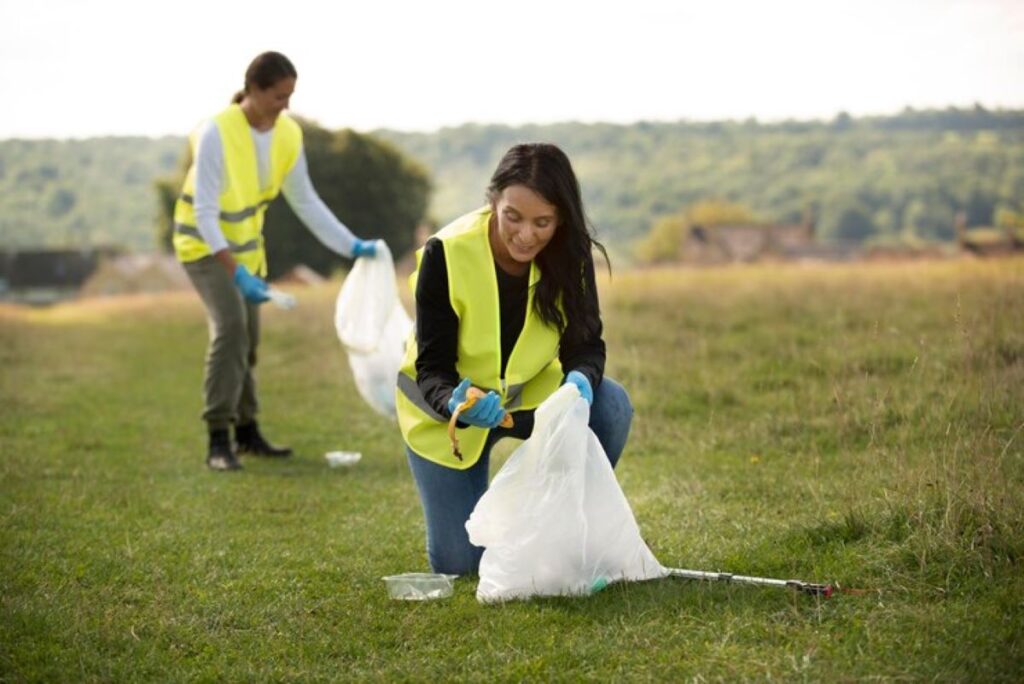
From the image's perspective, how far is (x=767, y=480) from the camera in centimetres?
560

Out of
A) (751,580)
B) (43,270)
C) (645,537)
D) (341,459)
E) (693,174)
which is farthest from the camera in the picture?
(693,174)

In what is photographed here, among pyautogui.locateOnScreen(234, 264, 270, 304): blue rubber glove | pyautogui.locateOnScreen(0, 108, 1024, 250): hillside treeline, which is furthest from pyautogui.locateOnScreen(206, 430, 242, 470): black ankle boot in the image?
pyautogui.locateOnScreen(0, 108, 1024, 250): hillside treeline

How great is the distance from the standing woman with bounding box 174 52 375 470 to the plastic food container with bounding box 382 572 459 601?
9.10 feet

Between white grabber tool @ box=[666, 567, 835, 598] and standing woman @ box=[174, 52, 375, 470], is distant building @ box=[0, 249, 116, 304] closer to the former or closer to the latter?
standing woman @ box=[174, 52, 375, 470]

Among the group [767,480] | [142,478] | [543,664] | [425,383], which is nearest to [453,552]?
[425,383]

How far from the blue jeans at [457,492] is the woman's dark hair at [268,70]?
2859 millimetres

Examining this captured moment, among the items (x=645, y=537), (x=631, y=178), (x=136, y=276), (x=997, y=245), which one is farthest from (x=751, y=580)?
(x=631, y=178)

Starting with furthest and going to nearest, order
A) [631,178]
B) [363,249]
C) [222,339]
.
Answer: [631,178] → [363,249] → [222,339]

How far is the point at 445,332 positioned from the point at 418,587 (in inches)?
32.4

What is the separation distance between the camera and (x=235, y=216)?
7059 millimetres

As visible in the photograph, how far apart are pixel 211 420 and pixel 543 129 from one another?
60.1 meters

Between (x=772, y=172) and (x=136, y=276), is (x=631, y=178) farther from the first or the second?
(x=136, y=276)

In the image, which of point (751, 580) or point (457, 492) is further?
point (457, 492)

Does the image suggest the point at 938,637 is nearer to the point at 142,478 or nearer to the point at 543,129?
the point at 142,478
